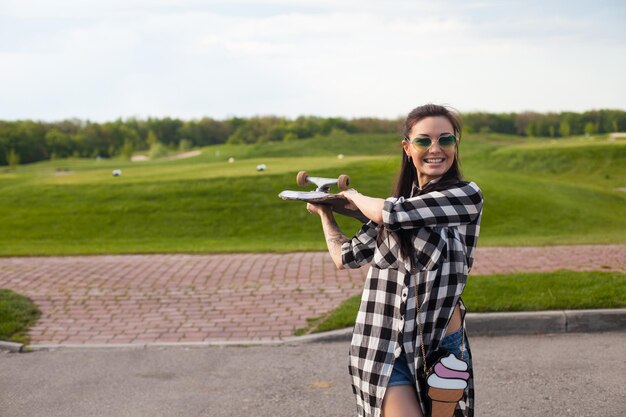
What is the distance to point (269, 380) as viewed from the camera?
6008 mm

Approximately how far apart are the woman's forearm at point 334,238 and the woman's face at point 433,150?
0.46 metres

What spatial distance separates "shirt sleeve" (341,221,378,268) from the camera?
2984 mm

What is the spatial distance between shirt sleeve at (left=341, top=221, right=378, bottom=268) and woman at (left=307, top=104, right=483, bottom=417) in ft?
0.31

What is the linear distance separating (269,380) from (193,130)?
4683 centimetres

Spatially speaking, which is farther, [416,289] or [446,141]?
[446,141]

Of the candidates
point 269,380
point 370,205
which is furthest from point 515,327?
point 370,205

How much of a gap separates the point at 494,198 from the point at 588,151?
14862mm

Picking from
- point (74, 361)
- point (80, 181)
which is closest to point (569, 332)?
point (74, 361)

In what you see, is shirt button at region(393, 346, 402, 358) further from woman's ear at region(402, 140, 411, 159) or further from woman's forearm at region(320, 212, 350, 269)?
woman's ear at region(402, 140, 411, 159)

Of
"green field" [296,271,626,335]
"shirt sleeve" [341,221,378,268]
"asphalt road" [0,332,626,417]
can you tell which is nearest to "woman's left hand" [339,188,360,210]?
"shirt sleeve" [341,221,378,268]

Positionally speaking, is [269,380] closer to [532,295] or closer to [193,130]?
[532,295]

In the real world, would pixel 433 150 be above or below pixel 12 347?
above

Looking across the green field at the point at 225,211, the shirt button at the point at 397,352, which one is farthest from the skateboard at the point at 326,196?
the green field at the point at 225,211

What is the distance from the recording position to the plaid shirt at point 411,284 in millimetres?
2699
